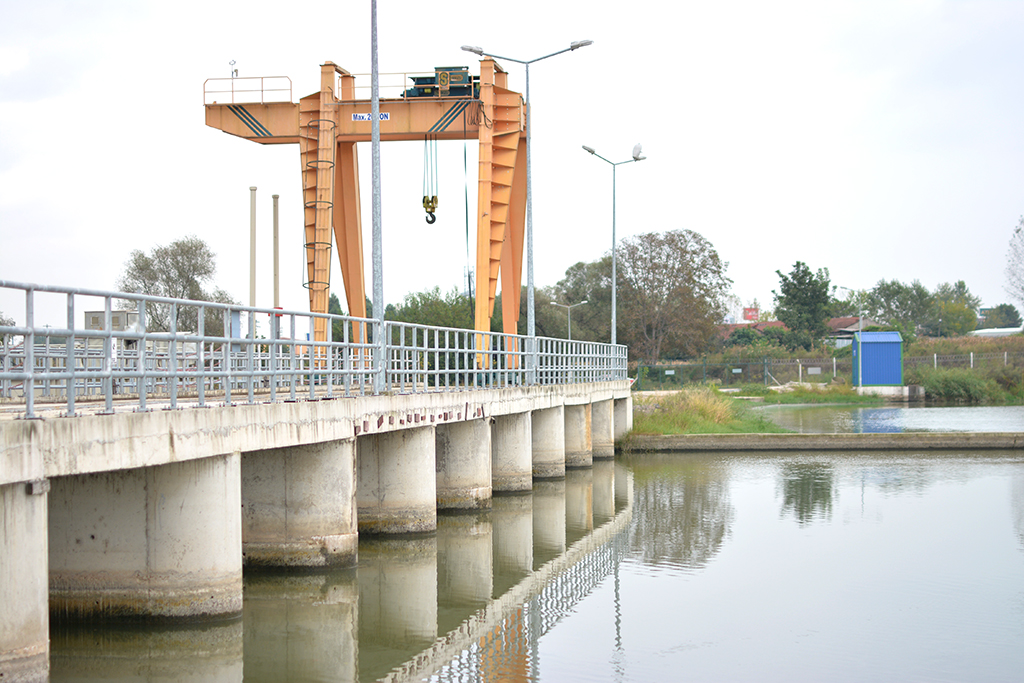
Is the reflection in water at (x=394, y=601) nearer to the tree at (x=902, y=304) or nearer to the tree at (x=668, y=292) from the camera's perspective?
the tree at (x=668, y=292)

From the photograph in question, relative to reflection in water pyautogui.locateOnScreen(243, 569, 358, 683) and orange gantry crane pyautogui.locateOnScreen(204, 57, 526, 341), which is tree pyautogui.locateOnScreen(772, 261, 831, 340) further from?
reflection in water pyautogui.locateOnScreen(243, 569, 358, 683)

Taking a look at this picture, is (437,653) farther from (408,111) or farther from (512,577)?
(408,111)

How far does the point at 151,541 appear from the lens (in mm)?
10414

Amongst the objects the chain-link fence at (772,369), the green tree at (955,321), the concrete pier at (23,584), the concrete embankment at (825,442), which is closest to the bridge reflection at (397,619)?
the concrete pier at (23,584)

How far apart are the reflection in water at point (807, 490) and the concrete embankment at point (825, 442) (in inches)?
107

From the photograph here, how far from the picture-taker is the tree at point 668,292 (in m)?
73.0

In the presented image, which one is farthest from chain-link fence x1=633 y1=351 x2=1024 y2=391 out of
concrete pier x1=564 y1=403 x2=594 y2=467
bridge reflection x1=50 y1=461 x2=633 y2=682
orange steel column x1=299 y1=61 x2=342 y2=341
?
bridge reflection x1=50 y1=461 x2=633 y2=682

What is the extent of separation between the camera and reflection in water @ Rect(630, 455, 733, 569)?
52.6 feet

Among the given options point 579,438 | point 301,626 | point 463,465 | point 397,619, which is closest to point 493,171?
point 579,438

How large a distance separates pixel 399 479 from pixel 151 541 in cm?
616

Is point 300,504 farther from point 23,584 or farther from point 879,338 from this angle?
point 879,338

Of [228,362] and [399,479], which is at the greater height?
[228,362]

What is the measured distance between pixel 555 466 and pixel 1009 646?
1476 centimetres

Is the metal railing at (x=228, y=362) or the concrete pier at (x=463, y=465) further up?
the metal railing at (x=228, y=362)
